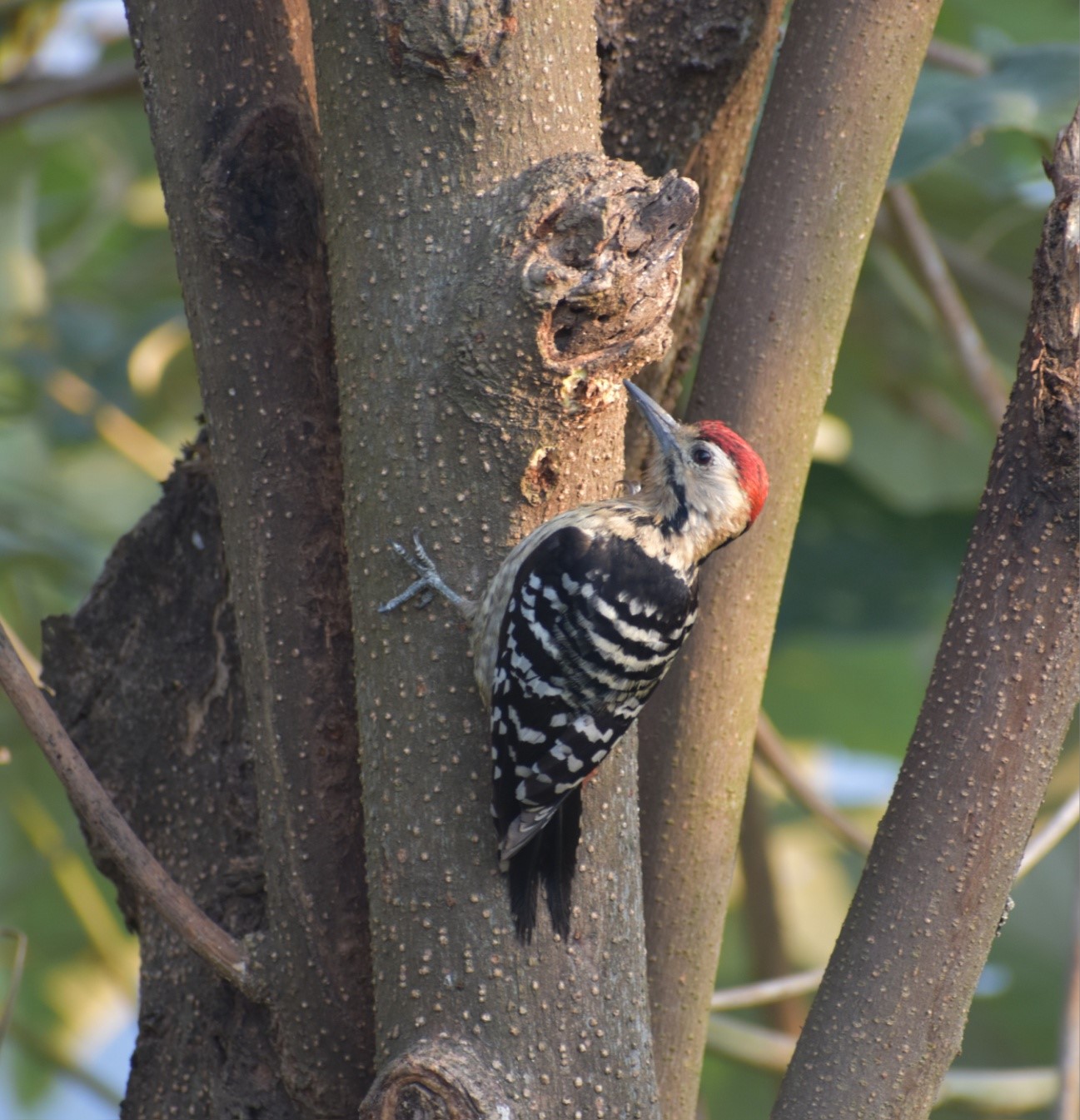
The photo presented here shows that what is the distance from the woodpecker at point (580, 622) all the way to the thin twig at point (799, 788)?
0.54 meters

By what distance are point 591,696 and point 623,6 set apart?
55.3 inches

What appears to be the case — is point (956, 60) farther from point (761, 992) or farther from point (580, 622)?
point (761, 992)

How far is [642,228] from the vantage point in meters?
1.92

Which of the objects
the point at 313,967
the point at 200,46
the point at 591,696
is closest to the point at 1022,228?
the point at 591,696

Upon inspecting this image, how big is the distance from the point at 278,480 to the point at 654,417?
3.07 feet

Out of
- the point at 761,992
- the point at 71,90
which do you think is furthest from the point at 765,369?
the point at 71,90

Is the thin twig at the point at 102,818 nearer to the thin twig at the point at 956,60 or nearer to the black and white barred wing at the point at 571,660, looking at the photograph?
the black and white barred wing at the point at 571,660

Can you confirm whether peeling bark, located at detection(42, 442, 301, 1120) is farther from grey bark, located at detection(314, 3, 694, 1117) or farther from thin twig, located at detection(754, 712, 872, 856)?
Answer: thin twig, located at detection(754, 712, 872, 856)

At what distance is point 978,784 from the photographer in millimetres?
2070

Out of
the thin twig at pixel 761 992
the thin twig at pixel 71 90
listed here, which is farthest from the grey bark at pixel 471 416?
the thin twig at pixel 71 90

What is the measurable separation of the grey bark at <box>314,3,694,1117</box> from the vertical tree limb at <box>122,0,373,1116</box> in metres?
0.16


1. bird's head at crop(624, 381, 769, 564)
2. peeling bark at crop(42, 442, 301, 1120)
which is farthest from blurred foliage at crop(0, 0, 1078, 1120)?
peeling bark at crop(42, 442, 301, 1120)

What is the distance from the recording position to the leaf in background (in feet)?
10.0

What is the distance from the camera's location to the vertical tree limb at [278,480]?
2186mm
